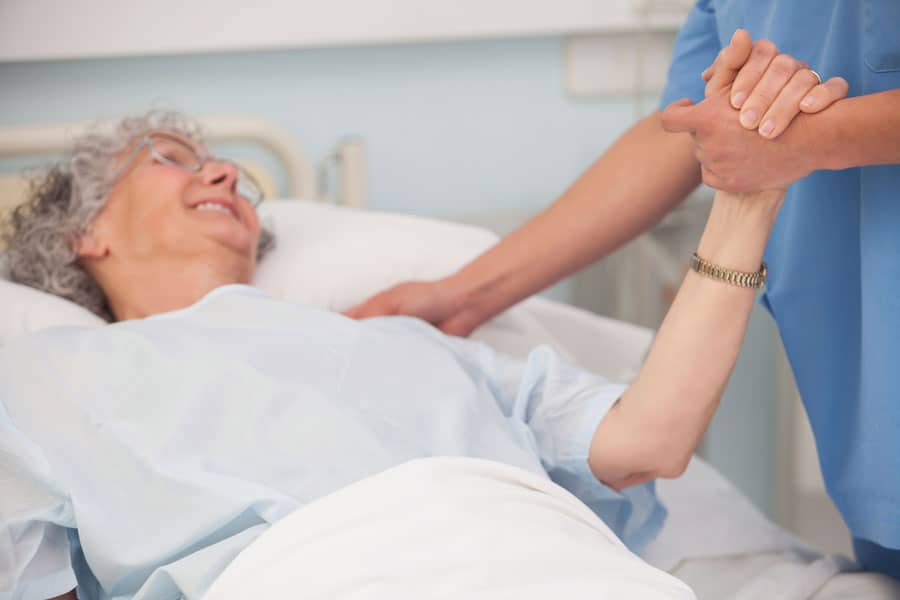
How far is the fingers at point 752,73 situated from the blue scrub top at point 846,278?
0.15 metres

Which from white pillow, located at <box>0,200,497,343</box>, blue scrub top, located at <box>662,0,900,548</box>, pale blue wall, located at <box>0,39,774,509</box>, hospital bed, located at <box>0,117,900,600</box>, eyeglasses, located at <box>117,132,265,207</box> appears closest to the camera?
blue scrub top, located at <box>662,0,900,548</box>

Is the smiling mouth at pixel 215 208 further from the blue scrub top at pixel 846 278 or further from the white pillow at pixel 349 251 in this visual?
the blue scrub top at pixel 846 278

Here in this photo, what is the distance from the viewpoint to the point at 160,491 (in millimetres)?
1221

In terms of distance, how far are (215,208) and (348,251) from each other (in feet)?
0.93

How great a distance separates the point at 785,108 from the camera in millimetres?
1084

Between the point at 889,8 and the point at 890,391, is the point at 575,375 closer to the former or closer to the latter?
the point at 890,391

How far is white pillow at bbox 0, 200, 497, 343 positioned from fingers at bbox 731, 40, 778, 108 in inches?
32.9

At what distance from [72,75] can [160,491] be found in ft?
4.18

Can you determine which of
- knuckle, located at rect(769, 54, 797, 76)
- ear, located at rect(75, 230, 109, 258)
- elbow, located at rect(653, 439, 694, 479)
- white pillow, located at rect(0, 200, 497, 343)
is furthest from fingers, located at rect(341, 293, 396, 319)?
knuckle, located at rect(769, 54, 797, 76)

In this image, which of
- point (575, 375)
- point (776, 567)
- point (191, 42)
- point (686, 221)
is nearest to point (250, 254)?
point (575, 375)

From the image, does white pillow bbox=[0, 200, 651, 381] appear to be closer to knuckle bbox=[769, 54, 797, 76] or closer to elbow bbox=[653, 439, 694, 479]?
elbow bbox=[653, 439, 694, 479]

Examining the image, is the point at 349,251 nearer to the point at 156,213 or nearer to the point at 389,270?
the point at 389,270

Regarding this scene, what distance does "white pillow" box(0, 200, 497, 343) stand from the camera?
70.9 inches

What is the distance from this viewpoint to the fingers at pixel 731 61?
1.11 meters
